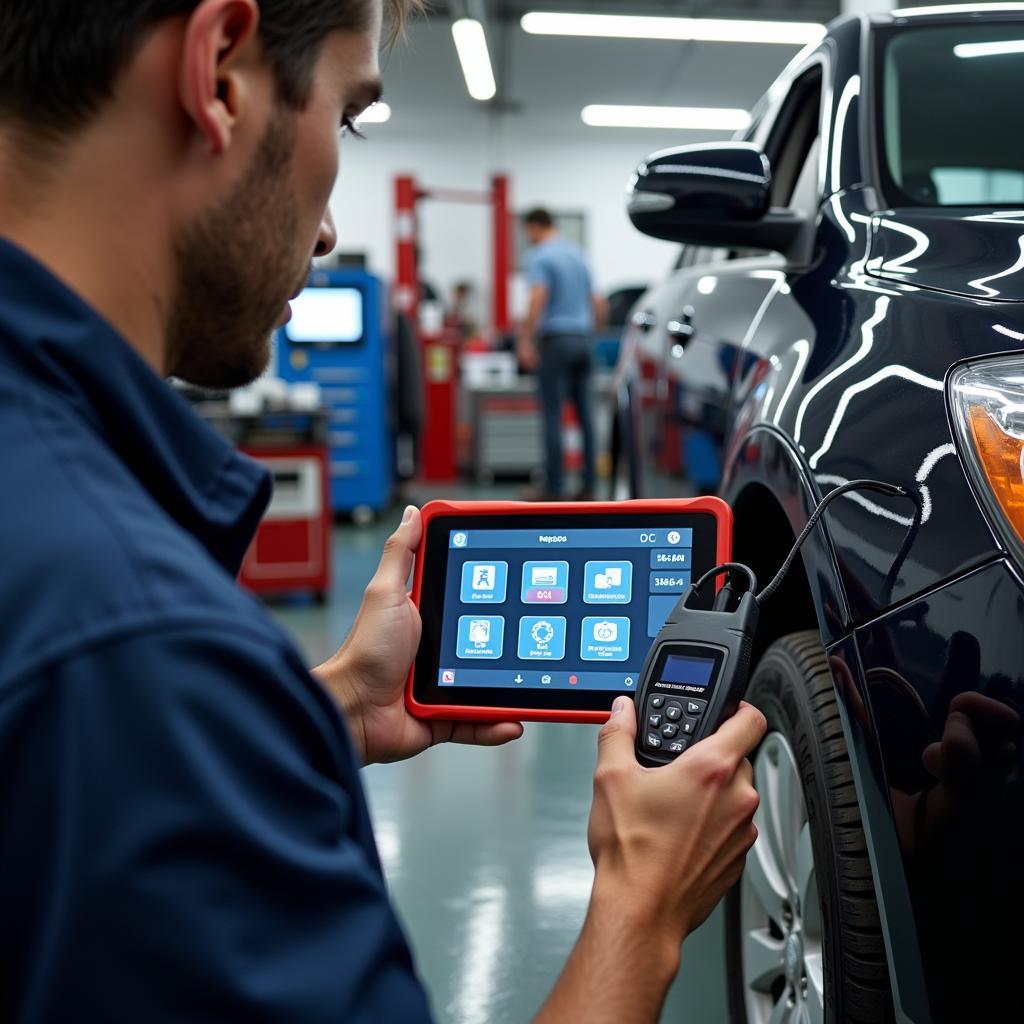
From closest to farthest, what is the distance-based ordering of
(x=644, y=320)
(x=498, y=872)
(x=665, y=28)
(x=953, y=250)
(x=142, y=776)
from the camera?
(x=142, y=776)
(x=953, y=250)
(x=498, y=872)
(x=644, y=320)
(x=665, y=28)

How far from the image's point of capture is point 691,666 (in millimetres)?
912

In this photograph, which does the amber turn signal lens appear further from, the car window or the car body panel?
the car window

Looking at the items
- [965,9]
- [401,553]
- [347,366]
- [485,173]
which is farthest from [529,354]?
[485,173]

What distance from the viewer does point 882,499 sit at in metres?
1.06

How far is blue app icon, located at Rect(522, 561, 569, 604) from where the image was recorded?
1192 mm

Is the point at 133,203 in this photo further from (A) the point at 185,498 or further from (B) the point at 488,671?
(B) the point at 488,671

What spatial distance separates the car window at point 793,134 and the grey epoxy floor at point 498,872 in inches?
49.7

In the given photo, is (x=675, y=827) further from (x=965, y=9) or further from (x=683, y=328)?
(x=965, y=9)

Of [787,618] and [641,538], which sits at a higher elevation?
[641,538]

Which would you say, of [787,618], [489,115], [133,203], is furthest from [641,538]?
[489,115]

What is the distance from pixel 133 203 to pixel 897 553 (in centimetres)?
69

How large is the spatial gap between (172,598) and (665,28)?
11223mm

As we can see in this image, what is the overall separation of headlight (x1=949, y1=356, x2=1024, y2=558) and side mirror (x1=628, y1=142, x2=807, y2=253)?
0.64 meters

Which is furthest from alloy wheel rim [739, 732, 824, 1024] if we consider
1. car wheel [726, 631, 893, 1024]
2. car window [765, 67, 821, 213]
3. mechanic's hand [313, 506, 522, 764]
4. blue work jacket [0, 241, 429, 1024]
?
car window [765, 67, 821, 213]
